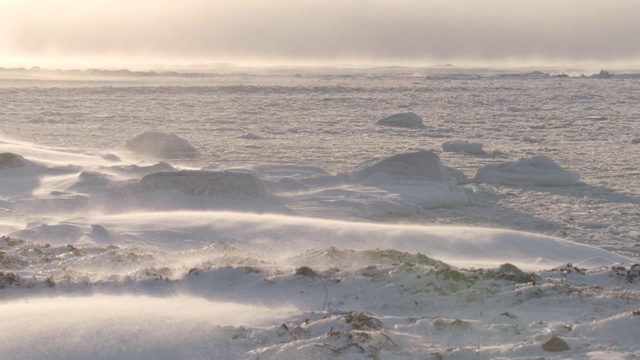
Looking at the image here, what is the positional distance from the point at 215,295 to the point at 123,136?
7.21 metres

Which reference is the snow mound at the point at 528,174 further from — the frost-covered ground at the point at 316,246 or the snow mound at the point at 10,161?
the snow mound at the point at 10,161

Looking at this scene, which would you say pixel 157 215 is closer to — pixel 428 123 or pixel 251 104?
pixel 428 123

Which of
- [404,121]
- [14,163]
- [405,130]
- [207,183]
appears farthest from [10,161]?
[404,121]

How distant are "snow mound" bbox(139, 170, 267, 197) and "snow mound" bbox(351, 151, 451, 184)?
1.06 metres

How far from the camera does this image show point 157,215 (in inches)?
185

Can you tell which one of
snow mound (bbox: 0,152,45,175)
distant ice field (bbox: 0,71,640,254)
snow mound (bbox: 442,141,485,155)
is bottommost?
distant ice field (bbox: 0,71,640,254)

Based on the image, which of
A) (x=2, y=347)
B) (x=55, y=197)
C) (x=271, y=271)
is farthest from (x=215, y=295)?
(x=55, y=197)

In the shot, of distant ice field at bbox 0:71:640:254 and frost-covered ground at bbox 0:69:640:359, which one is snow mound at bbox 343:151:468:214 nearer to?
frost-covered ground at bbox 0:69:640:359

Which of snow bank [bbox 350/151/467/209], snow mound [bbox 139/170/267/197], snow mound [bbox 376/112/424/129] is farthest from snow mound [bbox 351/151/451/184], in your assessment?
snow mound [bbox 376/112/424/129]

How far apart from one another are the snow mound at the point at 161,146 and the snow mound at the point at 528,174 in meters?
3.30

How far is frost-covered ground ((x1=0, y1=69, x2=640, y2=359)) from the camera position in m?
2.41

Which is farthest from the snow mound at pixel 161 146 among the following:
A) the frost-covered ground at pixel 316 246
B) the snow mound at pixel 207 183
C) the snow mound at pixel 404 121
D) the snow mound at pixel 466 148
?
the snow mound at pixel 404 121

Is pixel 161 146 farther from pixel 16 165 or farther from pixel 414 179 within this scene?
pixel 414 179

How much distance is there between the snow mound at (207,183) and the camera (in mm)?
5372
